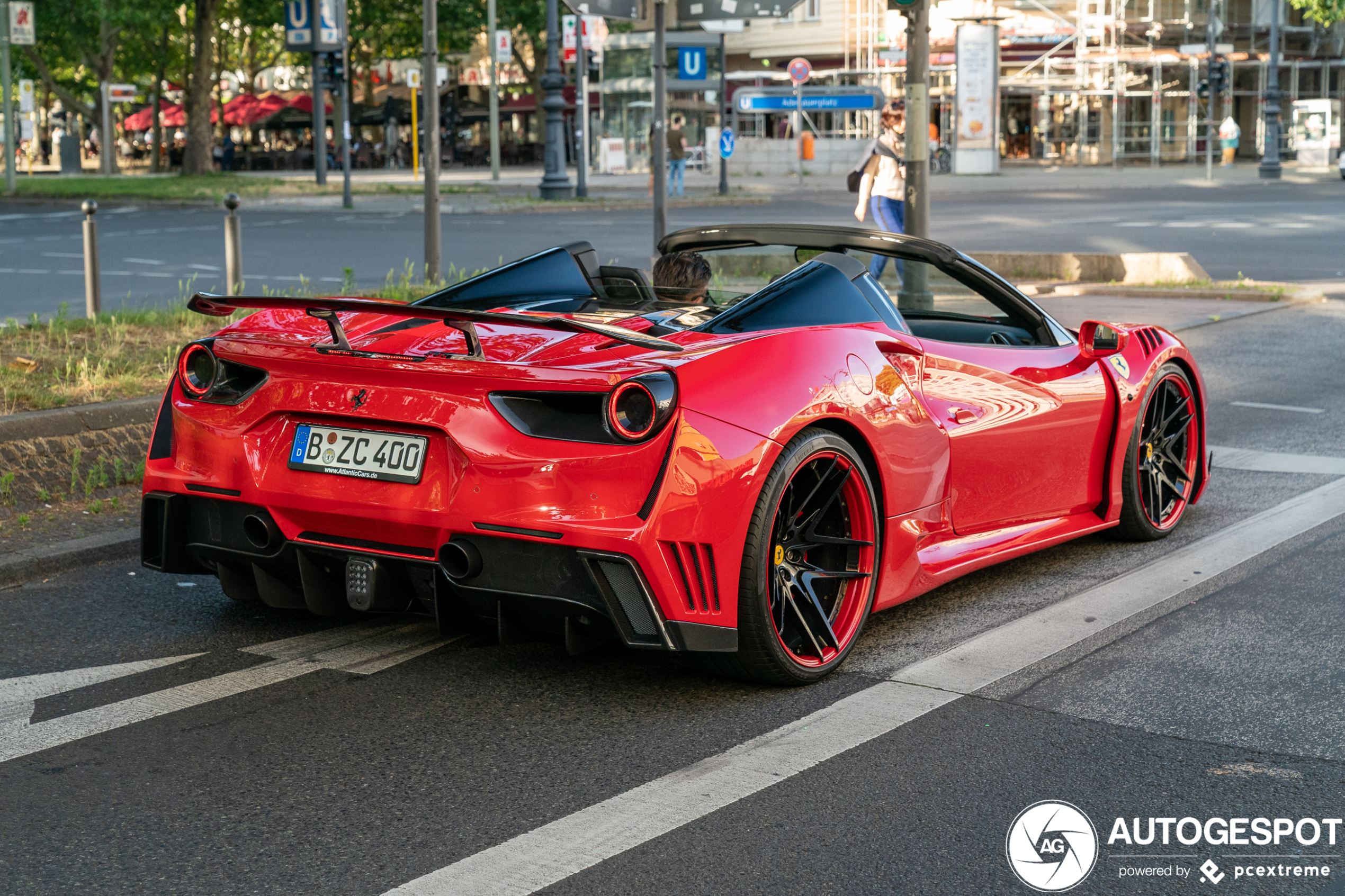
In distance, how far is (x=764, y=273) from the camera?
5668 millimetres

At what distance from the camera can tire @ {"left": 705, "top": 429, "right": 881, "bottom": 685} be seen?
3.94m

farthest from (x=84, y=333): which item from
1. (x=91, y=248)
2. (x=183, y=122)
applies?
(x=183, y=122)

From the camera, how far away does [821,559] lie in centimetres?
438

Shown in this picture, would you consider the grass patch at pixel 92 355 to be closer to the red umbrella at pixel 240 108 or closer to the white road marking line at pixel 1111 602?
the white road marking line at pixel 1111 602

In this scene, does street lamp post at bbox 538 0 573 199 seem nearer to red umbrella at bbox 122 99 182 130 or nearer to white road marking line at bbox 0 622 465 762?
white road marking line at bbox 0 622 465 762

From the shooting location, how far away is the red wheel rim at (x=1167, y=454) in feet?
19.2

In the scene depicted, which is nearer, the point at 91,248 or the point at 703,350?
the point at 703,350

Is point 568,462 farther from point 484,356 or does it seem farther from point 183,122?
point 183,122

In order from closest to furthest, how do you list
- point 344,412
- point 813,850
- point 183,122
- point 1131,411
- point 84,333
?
point 813,850
point 344,412
point 1131,411
point 84,333
point 183,122

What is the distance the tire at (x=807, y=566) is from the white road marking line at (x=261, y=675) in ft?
3.47

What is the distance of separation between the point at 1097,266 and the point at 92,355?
1194 cm

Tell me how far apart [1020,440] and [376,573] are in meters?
2.24

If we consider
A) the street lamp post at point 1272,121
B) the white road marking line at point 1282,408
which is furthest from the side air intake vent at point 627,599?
the street lamp post at point 1272,121

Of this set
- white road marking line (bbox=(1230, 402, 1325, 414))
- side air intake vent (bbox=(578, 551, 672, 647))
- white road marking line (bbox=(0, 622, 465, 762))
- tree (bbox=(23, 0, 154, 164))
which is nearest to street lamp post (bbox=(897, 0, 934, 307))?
white road marking line (bbox=(1230, 402, 1325, 414))
